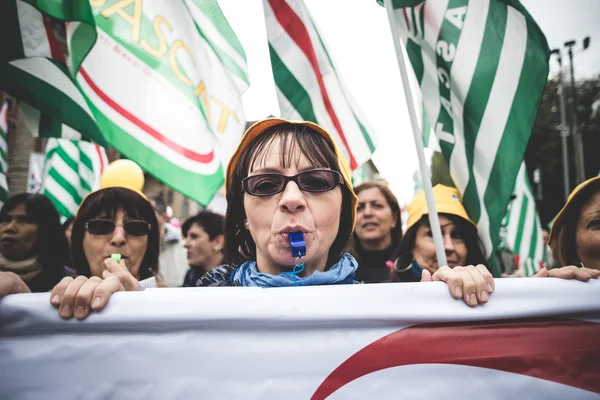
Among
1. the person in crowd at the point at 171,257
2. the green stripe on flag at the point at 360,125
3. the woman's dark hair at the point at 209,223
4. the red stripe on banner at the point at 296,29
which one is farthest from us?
the person in crowd at the point at 171,257

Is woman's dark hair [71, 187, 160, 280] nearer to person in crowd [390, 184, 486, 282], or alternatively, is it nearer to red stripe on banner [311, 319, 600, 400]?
person in crowd [390, 184, 486, 282]

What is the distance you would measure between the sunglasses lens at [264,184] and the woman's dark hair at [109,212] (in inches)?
51.5

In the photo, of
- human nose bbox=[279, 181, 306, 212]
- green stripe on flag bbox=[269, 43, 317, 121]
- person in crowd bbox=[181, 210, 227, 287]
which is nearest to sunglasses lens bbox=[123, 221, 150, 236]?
human nose bbox=[279, 181, 306, 212]

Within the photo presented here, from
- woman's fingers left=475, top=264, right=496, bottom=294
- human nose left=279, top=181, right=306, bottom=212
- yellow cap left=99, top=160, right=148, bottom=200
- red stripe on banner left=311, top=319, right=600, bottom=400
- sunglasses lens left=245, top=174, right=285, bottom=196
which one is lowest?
red stripe on banner left=311, top=319, right=600, bottom=400

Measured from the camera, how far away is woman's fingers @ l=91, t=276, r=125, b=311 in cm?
106

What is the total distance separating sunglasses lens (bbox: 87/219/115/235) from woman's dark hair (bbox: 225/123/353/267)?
995 millimetres

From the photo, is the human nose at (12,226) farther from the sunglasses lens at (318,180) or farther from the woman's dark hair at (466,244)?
the woman's dark hair at (466,244)

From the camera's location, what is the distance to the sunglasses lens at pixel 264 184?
4.52 feet

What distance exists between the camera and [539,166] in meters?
25.8

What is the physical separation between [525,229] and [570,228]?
453 centimetres

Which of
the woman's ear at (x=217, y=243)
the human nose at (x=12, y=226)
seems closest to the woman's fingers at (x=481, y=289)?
the human nose at (x=12, y=226)

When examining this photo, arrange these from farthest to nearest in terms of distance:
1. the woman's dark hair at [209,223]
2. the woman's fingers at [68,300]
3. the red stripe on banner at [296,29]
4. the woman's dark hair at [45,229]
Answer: the woman's dark hair at [209,223] → the red stripe on banner at [296,29] → the woman's dark hair at [45,229] → the woman's fingers at [68,300]

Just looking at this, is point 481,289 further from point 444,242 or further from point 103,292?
point 444,242

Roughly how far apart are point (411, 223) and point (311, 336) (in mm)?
1775
